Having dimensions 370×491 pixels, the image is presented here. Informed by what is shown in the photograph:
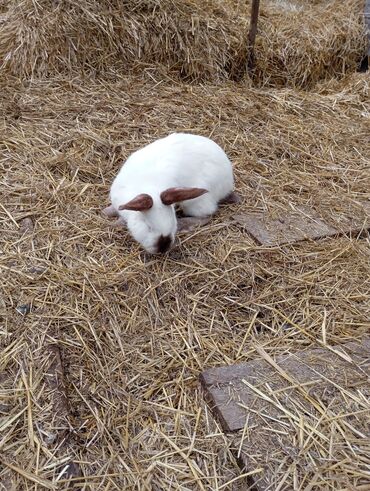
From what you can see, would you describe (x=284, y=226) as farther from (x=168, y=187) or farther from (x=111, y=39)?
(x=111, y=39)

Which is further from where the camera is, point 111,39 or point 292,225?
point 111,39

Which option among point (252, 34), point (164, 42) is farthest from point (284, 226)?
point (252, 34)

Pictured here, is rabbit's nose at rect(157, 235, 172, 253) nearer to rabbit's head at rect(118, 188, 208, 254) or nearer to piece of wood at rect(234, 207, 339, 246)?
rabbit's head at rect(118, 188, 208, 254)

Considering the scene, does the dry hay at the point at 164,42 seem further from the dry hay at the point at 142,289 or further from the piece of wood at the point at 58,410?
the piece of wood at the point at 58,410

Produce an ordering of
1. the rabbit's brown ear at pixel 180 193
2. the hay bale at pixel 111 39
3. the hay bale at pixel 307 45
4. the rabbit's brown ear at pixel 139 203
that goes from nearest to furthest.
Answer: the rabbit's brown ear at pixel 139 203, the rabbit's brown ear at pixel 180 193, the hay bale at pixel 111 39, the hay bale at pixel 307 45

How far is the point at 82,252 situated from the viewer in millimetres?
3092

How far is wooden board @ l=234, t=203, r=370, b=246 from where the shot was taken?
3324 mm

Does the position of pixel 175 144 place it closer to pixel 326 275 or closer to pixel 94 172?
pixel 94 172

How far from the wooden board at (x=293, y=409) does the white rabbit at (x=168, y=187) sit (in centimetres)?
97

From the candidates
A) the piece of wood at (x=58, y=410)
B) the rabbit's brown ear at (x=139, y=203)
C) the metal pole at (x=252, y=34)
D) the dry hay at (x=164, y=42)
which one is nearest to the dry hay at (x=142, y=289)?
the piece of wood at (x=58, y=410)

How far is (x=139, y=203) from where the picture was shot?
289cm

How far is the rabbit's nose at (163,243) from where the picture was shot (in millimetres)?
3002

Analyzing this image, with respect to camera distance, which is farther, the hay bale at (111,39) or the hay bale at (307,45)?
the hay bale at (307,45)

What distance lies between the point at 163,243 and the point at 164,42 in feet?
10.2
